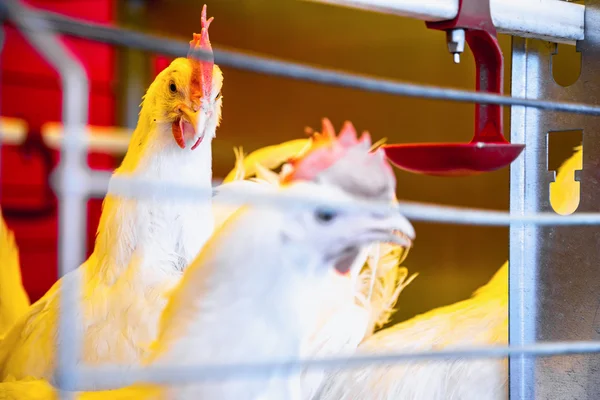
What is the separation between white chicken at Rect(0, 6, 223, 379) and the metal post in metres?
0.53

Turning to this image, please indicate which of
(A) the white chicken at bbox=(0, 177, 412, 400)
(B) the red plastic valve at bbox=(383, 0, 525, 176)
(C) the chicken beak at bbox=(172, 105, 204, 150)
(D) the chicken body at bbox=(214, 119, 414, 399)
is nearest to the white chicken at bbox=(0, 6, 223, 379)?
(C) the chicken beak at bbox=(172, 105, 204, 150)

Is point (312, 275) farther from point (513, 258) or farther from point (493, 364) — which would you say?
point (493, 364)

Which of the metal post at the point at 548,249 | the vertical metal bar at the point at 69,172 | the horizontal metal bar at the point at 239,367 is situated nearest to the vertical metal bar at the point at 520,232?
the metal post at the point at 548,249

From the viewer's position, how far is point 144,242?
1.25 m

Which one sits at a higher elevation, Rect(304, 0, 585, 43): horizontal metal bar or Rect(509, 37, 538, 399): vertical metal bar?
Rect(304, 0, 585, 43): horizontal metal bar

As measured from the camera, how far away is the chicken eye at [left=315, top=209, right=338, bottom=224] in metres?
0.66

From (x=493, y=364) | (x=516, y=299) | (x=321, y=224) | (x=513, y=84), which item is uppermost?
(x=513, y=84)

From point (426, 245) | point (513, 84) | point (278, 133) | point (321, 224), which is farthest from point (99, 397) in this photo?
point (278, 133)

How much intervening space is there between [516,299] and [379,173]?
48 cm

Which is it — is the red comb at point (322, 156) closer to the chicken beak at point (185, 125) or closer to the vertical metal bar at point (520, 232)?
the vertical metal bar at point (520, 232)

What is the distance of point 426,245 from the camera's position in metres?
1.96

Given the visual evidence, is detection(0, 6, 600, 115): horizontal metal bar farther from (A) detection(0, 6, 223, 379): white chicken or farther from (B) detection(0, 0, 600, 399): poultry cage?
(A) detection(0, 6, 223, 379): white chicken

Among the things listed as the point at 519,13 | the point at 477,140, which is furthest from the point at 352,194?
the point at 519,13

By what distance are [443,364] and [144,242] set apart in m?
0.58
